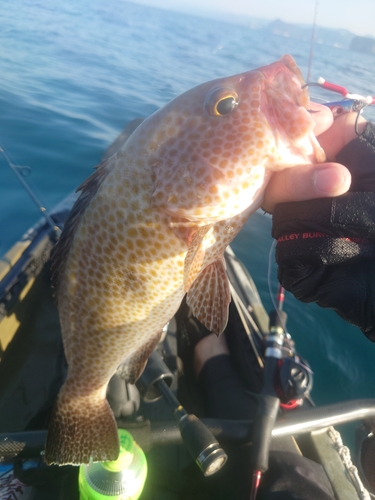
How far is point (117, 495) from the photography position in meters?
2.36

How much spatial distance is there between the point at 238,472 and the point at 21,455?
5.92ft

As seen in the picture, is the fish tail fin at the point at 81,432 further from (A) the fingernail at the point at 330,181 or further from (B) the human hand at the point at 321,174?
(A) the fingernail at the point at 330,181

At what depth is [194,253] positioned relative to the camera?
1.88 meters

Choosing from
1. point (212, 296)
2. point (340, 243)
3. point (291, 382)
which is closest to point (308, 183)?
point (340, 243)

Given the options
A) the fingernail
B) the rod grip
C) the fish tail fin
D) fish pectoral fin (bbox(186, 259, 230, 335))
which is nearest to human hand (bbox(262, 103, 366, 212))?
the fingernail

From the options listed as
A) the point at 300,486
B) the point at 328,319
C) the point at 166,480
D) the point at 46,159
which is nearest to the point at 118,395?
the point at 166,480

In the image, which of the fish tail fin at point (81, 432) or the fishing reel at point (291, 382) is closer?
the fish tail fin at point (81, 432)

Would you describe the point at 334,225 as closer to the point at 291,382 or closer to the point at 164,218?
the point at 164,218

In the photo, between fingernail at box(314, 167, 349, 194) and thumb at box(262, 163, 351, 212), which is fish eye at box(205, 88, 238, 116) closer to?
thumb at box(262, 163, 351, 212)

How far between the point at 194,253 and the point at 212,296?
1.67ft

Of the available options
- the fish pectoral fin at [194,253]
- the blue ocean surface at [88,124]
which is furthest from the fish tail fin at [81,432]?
the blue ocean surface at [88,124]

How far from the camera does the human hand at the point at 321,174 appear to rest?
163 centimetres

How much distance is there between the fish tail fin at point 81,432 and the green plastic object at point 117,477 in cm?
11

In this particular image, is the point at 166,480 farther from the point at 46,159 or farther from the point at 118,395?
the point at 46,159
